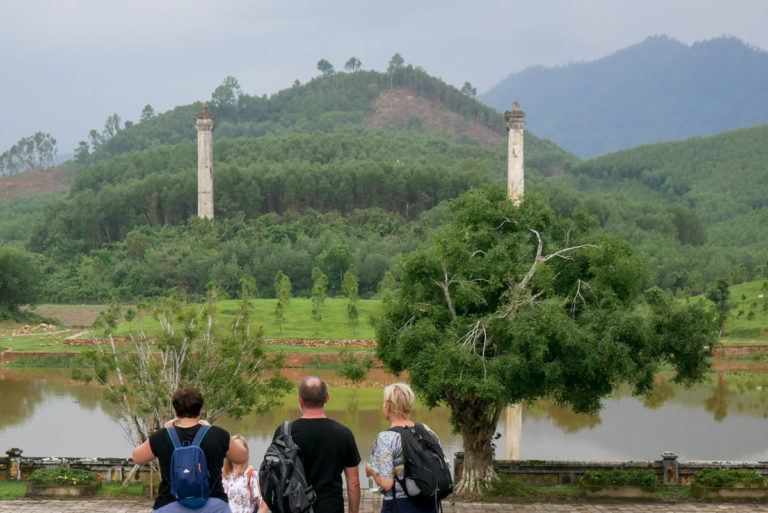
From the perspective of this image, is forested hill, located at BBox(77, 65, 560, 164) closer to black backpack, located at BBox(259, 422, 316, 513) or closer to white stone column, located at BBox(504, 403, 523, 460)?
white stone column, located at BBox(504, 403, 523, 460)

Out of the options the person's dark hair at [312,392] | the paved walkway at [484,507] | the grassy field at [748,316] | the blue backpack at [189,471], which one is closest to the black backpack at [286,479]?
the person's dark hair at [312,392]

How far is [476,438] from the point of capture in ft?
40.7

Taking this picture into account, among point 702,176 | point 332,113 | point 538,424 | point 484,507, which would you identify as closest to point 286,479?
point 484,507

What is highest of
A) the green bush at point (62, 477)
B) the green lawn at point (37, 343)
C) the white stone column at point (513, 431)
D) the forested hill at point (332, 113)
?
the forested hill at point (332, 113)

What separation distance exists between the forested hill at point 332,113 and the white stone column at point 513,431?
78334 mm

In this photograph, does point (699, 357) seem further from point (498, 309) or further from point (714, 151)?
point (714, 151)

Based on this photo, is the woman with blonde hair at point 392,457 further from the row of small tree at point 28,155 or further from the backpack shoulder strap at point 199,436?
the row of small tree at point 28,155

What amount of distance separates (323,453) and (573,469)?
25.7 feet

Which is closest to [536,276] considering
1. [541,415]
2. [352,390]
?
[541,415]

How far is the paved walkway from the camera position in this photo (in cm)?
1081

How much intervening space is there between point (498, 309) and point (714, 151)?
79.8 meters

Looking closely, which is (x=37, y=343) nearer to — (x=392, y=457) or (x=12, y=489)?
(x=12, y=489)

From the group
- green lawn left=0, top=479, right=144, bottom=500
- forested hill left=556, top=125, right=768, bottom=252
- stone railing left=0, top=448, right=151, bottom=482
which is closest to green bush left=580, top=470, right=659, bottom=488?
green lawn left=0, top=479, right=144, bottom=500

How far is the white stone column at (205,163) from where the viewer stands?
2046 inches
